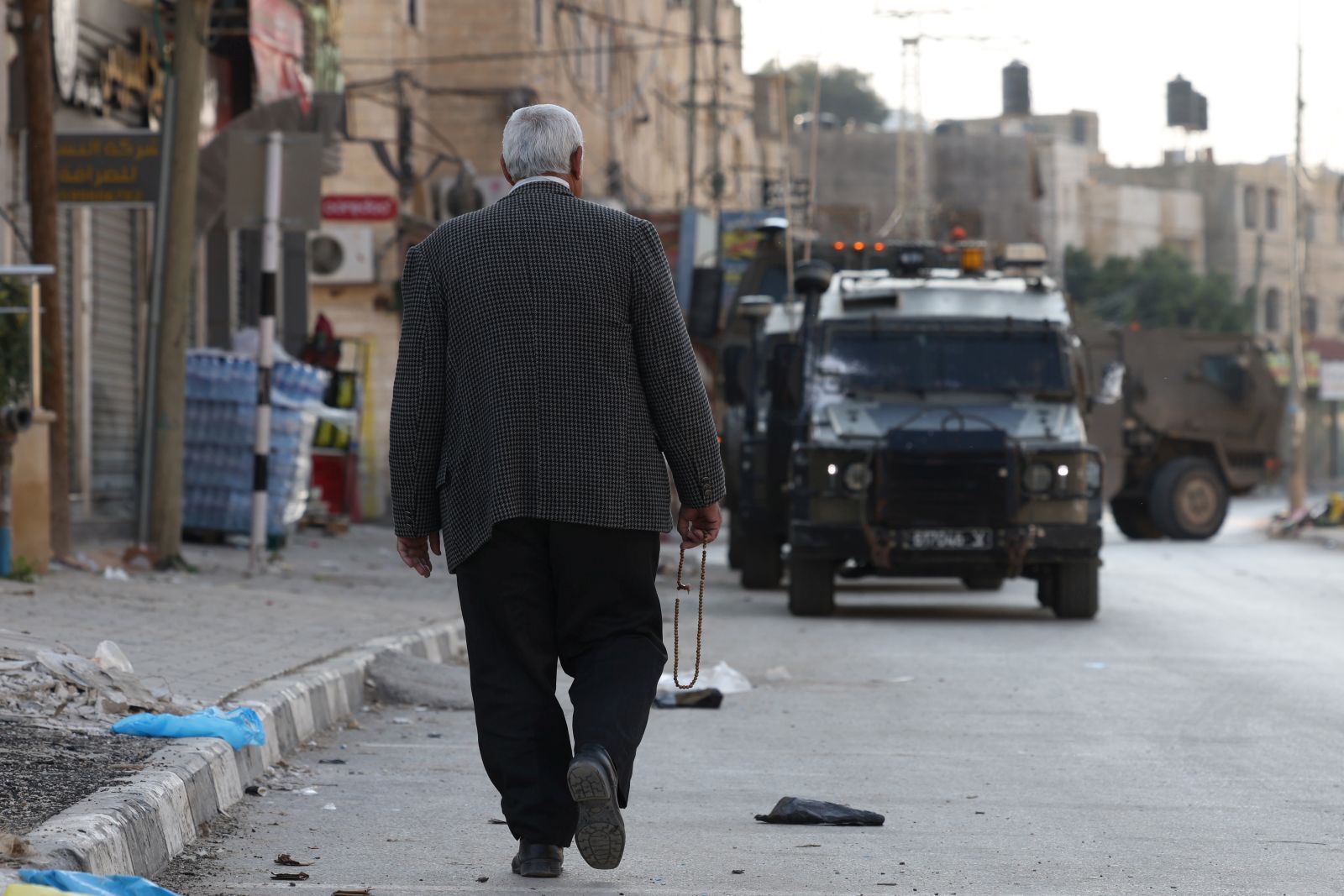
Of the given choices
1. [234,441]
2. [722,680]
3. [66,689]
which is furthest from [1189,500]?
[66,689]

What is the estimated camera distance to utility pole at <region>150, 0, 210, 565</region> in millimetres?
14133

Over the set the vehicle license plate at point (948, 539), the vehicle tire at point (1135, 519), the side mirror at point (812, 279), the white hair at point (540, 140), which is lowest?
the vehicle tire at point (1135, 519)

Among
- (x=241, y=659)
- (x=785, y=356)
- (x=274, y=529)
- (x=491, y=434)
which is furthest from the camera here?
(x=274, y=529)

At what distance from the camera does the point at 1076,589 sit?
1429 cm

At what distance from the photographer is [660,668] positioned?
5.29 metres

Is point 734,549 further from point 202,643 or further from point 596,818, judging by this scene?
point 596,818

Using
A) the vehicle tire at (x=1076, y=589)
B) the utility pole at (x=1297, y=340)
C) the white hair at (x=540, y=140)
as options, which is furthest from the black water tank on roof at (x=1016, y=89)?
the white hair at (x=540, y=140)

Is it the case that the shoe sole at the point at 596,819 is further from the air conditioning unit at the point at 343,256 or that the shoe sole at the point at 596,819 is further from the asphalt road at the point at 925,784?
the air conditioning unit at the point at 343,256

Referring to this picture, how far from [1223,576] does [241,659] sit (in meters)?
13.3

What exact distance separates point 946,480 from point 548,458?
9163mm

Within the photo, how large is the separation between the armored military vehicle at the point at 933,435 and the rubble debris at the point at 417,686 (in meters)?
5.02

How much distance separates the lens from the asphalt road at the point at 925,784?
529cm

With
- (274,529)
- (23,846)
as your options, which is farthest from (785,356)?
(23,846)

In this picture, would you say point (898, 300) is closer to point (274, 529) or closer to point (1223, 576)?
point (274, 529)
